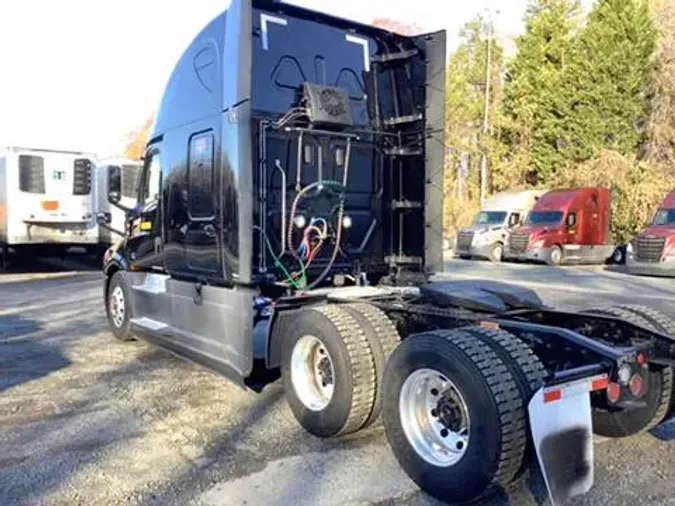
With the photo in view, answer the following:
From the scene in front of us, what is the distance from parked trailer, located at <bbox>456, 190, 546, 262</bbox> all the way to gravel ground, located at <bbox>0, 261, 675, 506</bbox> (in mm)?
21143

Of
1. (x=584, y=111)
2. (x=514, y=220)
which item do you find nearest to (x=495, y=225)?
(x=514, y=220)

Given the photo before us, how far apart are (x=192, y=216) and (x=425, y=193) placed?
2230 millimetres

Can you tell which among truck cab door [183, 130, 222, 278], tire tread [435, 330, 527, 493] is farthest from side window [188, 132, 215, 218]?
tire tread [435, 330, 527, 493]

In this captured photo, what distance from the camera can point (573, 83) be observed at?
36688 mm

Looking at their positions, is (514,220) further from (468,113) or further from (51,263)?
(51,263)

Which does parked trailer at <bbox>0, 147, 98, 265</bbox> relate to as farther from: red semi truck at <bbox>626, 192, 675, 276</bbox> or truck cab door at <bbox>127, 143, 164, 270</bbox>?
red semi truck at <bbox>626, 192, 675, 276</bbox>

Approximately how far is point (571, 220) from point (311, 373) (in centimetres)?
2254

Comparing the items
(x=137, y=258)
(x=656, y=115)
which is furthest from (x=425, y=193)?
(x=656, y=115)

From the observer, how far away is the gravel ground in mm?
4090

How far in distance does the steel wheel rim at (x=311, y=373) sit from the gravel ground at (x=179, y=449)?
0.30 meters

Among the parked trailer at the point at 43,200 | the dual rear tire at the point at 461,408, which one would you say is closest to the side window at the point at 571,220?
the parked trailer at the point at 43,200

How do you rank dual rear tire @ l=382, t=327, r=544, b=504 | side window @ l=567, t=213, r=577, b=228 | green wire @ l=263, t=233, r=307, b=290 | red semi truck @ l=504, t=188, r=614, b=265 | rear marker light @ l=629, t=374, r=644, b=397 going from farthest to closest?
side window @ l=567, t=213, r=577, b=228 < red semi truck @ l=504, t=188, r=614, b=265 < green wire @ l=263, t=233, r=307, b=290 < rear marker light @ l=629, t=374, r=644, b=397 < dual rear tire @ l=382, t=327, r=544, b=504

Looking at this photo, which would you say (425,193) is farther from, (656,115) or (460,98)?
(460,98)

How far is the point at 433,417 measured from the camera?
425 cm
